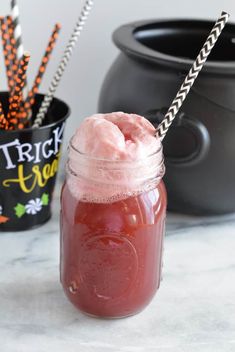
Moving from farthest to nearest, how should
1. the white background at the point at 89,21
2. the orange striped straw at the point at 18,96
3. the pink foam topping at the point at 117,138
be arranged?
the white background at the point at 89,21 → the orange striped straw at the point at 18,96 → the pink foam topping at the point at 117,138

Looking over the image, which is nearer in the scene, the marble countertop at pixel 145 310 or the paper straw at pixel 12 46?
the marble countertop at pixel 145 310

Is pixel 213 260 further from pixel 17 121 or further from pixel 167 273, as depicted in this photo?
pixel 17 121

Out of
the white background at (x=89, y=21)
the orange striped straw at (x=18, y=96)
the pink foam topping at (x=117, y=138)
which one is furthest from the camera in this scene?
the white background at (x=89, y=21)

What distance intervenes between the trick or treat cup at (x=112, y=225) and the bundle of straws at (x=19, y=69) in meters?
0.20

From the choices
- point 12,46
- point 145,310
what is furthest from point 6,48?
point 145,310

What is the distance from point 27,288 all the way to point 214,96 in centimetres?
37

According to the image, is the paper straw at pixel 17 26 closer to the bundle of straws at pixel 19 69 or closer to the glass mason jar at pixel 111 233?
the bundle of straws at pixel 19 69

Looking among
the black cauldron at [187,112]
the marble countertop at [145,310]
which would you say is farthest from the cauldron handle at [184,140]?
the marble countertop at [145,310]

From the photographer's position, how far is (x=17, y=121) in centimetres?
95

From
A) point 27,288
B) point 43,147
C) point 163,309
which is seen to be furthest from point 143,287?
point 43,147

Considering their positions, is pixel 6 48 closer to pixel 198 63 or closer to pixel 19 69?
pixel 19 69

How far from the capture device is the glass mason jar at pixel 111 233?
2.36ft

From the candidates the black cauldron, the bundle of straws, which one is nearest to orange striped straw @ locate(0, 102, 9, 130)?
the bundle of straws

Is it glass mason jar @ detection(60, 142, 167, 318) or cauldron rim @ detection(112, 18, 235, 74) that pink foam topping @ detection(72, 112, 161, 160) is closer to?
glass mason jar @ detection(60, 142, 167, 318)
